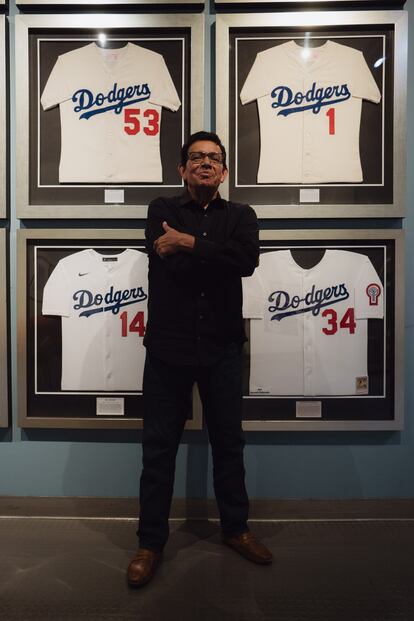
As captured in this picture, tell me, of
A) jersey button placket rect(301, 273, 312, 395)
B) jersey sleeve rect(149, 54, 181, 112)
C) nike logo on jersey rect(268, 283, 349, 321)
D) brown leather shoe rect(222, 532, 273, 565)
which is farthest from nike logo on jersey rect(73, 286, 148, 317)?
brown leather shoe rect(222, 532, 273, 565)

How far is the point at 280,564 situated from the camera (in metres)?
1.77

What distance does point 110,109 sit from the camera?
6.82 feet

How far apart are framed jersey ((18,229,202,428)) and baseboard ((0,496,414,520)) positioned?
394 mm

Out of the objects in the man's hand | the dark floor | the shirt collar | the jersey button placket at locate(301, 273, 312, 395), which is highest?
the shirt collar

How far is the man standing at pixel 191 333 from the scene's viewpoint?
169 cm

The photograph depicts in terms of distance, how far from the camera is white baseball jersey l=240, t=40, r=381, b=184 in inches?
81.6

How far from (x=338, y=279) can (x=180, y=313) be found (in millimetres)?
849

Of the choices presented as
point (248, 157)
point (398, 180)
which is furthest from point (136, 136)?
point (398, 180)

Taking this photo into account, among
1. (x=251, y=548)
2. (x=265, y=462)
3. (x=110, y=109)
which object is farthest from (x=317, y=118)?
(x=251, y=548)

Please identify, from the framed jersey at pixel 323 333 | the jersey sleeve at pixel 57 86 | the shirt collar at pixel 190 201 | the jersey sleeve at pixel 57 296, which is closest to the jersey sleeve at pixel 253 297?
the framed jersey at pixel 323 333

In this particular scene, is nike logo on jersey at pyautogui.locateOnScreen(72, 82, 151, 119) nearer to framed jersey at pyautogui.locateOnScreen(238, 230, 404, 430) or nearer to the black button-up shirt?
the black button-up shirt

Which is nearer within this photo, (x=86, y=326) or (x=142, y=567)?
(x=142, y=567)

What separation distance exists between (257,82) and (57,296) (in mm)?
1366

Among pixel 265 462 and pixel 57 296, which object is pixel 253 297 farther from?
pixel 57 296
